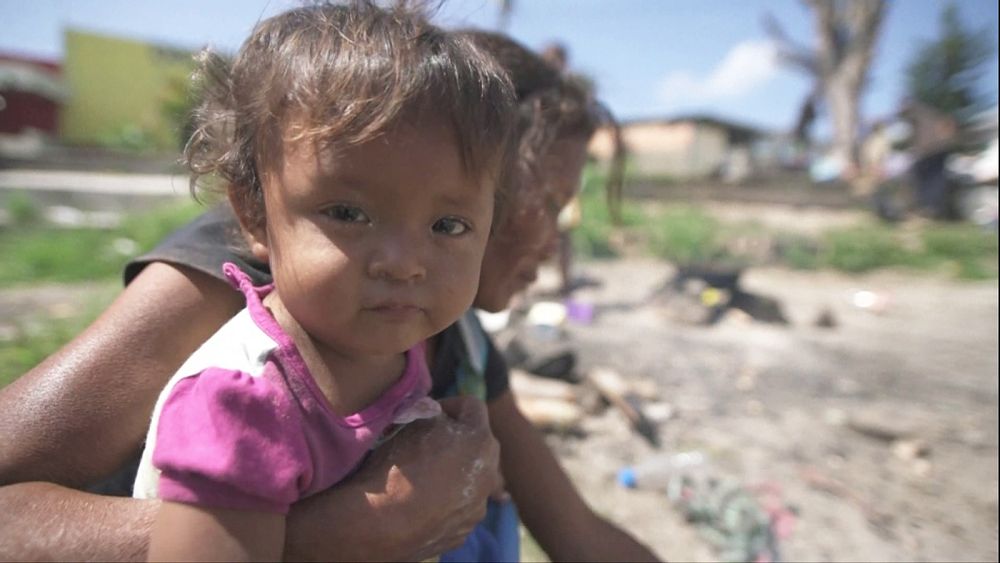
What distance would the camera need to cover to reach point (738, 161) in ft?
72.7

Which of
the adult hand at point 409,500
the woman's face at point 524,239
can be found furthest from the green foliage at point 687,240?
the adult hand at point 409,500

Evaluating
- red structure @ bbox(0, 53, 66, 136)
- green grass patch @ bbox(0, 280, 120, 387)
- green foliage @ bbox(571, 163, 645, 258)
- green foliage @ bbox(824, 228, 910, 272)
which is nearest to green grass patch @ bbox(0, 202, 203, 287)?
green grass patch @ bbox(0, 280, 120, 387)

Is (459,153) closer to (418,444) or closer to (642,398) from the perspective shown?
(418,444)

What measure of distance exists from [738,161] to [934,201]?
473 inches

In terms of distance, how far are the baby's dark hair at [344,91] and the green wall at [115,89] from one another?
68.4 ft

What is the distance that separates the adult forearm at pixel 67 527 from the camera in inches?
38.1

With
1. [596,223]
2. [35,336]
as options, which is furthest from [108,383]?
[596,223]

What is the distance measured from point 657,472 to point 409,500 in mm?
2109

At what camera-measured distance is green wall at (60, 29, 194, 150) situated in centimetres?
2009

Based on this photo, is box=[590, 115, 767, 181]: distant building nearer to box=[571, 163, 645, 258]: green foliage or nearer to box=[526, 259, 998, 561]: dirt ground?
box=[571, 163, 645, 258]: green foliage

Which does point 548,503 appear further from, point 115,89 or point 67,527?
point 115,89

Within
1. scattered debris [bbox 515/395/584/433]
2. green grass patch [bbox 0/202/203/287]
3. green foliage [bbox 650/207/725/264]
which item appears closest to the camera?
scattered debris [bbox 515/395/584/433]

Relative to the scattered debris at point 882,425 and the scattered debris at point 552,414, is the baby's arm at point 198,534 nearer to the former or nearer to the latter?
the scattered debris at point 552,414

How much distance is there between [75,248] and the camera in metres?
6.79
